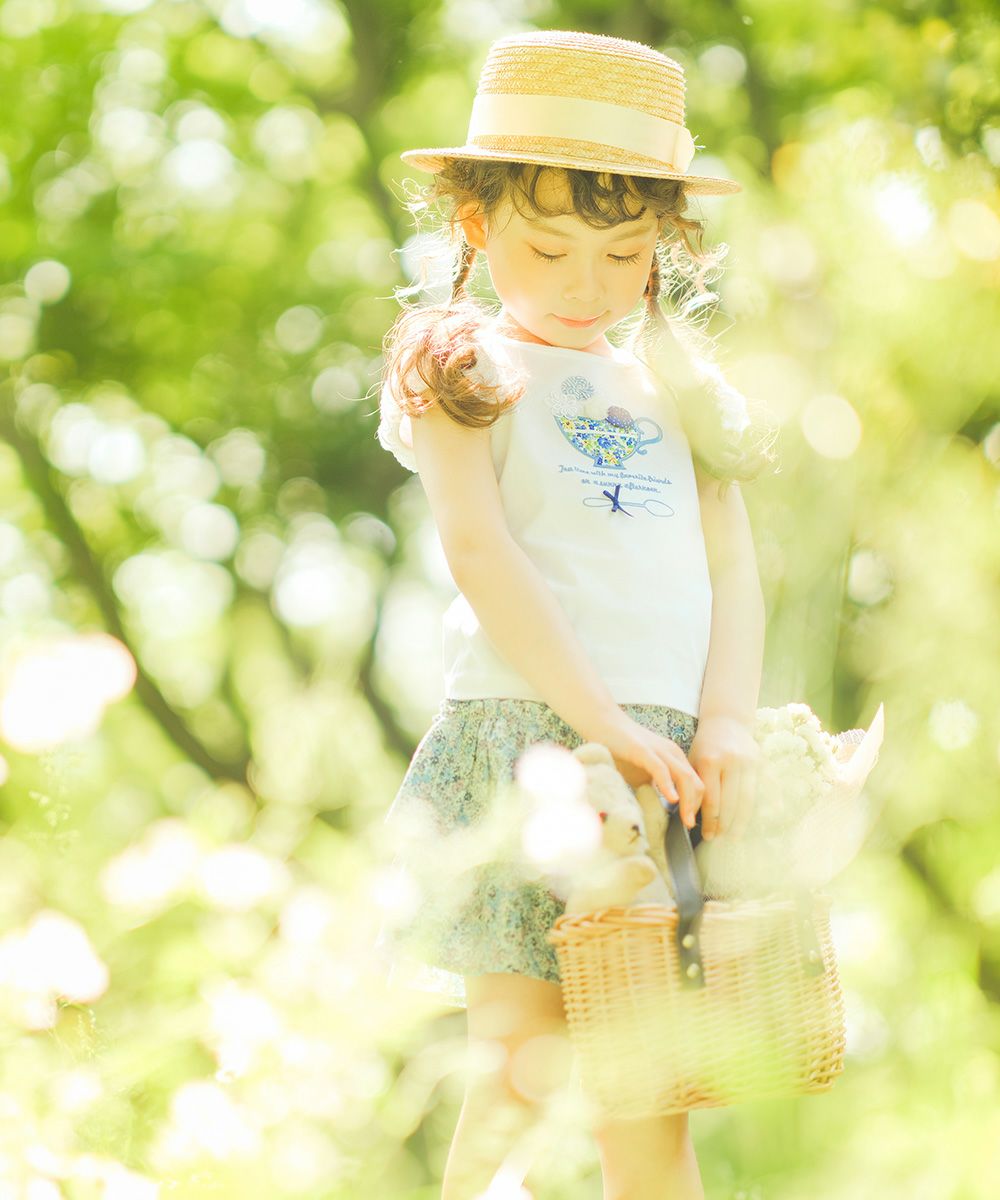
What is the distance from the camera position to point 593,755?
1.43m

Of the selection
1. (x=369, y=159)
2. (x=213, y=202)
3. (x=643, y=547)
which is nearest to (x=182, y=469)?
(x=213, y=202)

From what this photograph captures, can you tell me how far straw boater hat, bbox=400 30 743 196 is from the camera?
1654 millimetres

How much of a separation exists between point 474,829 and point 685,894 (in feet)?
0.87

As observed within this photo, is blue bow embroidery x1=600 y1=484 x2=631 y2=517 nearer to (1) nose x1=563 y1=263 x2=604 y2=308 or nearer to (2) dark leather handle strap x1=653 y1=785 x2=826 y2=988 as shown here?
(1) nose x1=563 y1=263 x2=604 y2=308

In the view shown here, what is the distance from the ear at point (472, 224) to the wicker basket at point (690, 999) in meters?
0.87

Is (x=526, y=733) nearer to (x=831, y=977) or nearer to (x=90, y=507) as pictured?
(x=831, y=977)

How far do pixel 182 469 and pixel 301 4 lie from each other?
119 centimetres

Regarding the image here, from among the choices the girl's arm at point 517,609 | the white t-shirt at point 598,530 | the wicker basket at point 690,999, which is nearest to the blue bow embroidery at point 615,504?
the white t-shirt at point 598,530

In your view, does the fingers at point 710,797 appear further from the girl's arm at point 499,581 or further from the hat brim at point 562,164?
the hat brim at point 562,164

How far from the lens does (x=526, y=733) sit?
5.38 ft

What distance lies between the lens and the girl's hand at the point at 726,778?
1.56m

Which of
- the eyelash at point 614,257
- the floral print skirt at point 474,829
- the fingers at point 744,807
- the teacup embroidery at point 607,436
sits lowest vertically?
the floral print skirt at point 474,829

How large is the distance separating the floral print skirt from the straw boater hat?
0.66 meters

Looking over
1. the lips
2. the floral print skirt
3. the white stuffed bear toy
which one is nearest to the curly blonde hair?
the lips
